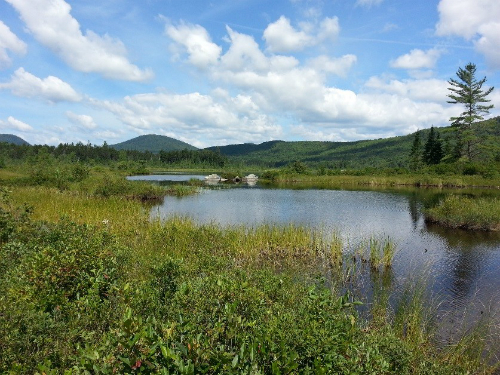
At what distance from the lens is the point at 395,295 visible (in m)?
10.4

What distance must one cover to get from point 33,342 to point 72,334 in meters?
0.41

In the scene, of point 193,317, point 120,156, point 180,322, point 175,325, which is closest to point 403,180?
point 193,317

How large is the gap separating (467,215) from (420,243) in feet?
20.7

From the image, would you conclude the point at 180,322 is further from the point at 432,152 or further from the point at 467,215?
the point at 432,152

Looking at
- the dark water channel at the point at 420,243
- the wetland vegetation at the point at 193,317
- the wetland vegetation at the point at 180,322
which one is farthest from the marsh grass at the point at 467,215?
the wetland vegetation at the point at 180,322

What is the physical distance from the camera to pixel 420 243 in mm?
17562

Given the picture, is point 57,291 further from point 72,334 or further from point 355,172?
point 355,172

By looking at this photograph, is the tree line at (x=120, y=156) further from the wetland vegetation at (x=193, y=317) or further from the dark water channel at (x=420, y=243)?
the wetland vegetation at (x=193, y=317)

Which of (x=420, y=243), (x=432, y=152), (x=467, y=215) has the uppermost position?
(x=432, y=152)

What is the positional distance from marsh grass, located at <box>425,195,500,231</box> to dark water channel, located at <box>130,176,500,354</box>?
90 cm

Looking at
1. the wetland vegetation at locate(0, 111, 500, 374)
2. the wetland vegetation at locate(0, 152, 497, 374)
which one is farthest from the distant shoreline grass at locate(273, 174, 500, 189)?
the wetland vegetation at locate(0, 152, 497, 374)

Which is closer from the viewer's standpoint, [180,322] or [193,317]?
[180,322]

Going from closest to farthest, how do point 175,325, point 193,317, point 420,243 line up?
A: point 175,325
point 193,317
point 420,243

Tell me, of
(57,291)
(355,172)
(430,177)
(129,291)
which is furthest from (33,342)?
(355,172)
